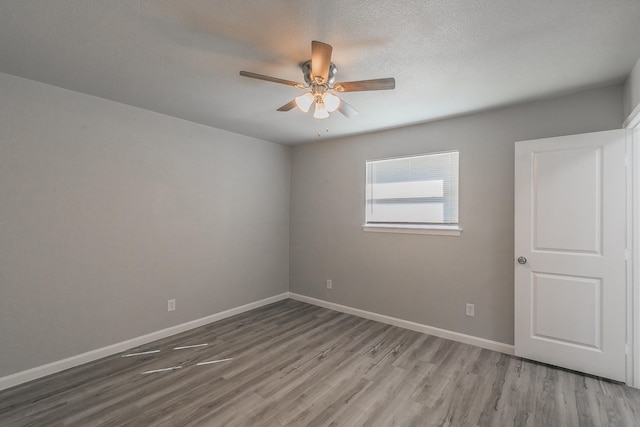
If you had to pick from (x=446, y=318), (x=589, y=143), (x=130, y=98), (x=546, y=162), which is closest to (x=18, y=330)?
(x=130, y=98)

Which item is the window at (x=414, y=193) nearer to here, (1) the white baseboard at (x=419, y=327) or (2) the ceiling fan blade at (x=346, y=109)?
(1) the white baseboard at (x=419, y=327)

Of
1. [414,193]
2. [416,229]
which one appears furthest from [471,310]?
[414,193]

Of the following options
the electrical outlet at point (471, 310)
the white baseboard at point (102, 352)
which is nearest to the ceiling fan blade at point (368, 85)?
the electrical outlet at point (471, 310)

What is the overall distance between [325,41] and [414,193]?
2.26m

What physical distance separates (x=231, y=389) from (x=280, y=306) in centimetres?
202

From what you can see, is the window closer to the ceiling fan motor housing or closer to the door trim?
the door trim

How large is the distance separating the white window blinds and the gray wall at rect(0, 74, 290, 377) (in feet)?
5.92

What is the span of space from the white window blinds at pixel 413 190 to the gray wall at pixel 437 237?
4.8 inches

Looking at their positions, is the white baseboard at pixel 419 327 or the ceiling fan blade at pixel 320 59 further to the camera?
the white baseboard at pixel 419 327

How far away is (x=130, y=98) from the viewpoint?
2.76 m

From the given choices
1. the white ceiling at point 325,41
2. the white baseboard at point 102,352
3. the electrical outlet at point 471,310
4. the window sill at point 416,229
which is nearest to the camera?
the white ceiling at point 325,41

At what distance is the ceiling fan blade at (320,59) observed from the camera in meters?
1.57

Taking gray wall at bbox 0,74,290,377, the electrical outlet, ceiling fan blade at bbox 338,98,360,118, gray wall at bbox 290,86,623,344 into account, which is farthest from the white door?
gray wall at bbox 0,74,290,377

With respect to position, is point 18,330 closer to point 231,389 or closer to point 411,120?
point 231,389
